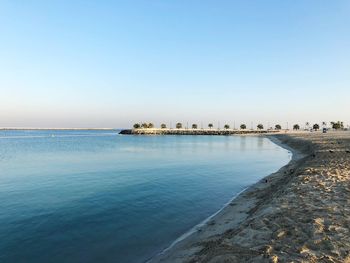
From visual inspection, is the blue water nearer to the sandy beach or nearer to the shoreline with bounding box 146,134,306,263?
the shoreline with bounding box 146,134,306,263

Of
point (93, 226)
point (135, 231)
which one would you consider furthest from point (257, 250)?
point (93, 226)

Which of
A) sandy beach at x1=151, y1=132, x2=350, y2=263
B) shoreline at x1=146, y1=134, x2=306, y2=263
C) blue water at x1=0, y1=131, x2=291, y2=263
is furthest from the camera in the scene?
blue water at x1=0, y1=131, x2=291, y2=263

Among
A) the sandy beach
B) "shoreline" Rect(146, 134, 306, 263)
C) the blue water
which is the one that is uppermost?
the sandy beach

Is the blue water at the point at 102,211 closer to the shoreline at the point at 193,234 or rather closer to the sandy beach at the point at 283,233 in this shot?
the shoreline at the point at 193,234

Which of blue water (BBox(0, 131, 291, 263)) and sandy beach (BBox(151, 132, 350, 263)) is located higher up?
sandy beach (BBox(151, 132, 350, 263))

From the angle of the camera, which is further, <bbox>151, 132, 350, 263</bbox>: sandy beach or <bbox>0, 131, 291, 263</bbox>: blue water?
<bbox>0, 131, 291, 263</bbox>: blue water

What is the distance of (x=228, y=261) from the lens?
7996mm

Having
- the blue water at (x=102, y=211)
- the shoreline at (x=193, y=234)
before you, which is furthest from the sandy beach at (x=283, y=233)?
the blue water at (x=102, y=211)

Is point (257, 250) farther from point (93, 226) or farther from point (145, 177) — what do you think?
point (145, 177)

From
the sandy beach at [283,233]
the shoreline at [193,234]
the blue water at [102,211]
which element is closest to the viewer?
the sandy beach at [283,233]

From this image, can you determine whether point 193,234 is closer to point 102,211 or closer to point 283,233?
point 283,233

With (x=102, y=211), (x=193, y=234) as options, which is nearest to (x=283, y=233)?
(x=193, y=234)

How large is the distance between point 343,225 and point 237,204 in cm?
775

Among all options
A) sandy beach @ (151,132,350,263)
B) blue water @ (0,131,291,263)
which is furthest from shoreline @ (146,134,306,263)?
blue water @ (0,131,291,263)
